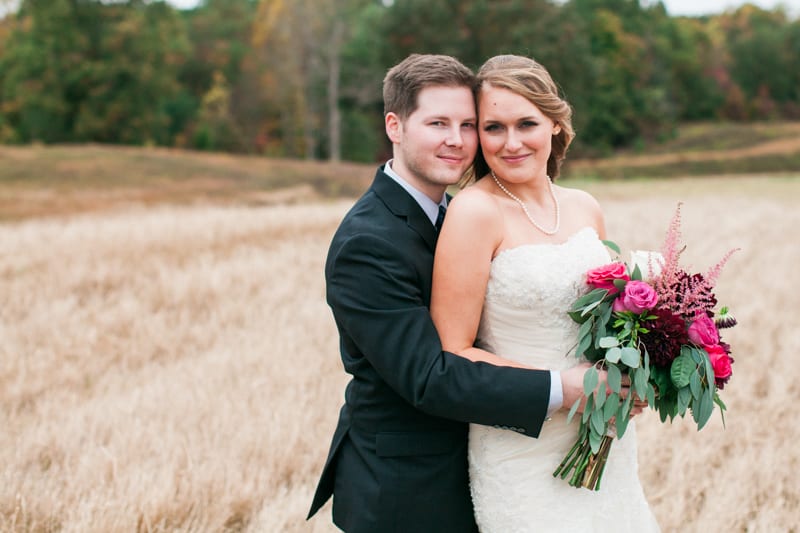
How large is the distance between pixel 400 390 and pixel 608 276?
0.86 m

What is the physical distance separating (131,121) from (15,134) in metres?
7.63

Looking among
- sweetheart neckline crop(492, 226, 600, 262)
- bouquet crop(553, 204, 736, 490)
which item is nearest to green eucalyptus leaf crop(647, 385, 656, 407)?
bouquet crop(553, 204, 736, 490)

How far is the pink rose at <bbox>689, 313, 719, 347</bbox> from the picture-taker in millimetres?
2490

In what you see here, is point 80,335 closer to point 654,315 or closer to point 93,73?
point 654,315

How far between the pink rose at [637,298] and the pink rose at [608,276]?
56 mm

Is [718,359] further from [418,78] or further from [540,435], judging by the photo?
[418,78]

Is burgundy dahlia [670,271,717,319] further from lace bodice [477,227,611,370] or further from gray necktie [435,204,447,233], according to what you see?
gray necktie [435,204,447,233]

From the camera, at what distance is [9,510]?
389 centimetres

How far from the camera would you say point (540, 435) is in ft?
9.15

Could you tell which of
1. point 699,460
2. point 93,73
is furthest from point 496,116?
point 93,73

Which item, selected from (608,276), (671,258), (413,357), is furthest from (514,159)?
(413,357)

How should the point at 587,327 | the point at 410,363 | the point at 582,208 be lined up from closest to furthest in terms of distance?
the point at 410,363
the point at 587,327
the point at 582,208

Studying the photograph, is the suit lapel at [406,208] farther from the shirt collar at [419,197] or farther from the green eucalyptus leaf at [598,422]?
the green eucalyptus leaf at [598,422]

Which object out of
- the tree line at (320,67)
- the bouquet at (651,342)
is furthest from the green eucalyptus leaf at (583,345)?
the tree line at (320,67)
